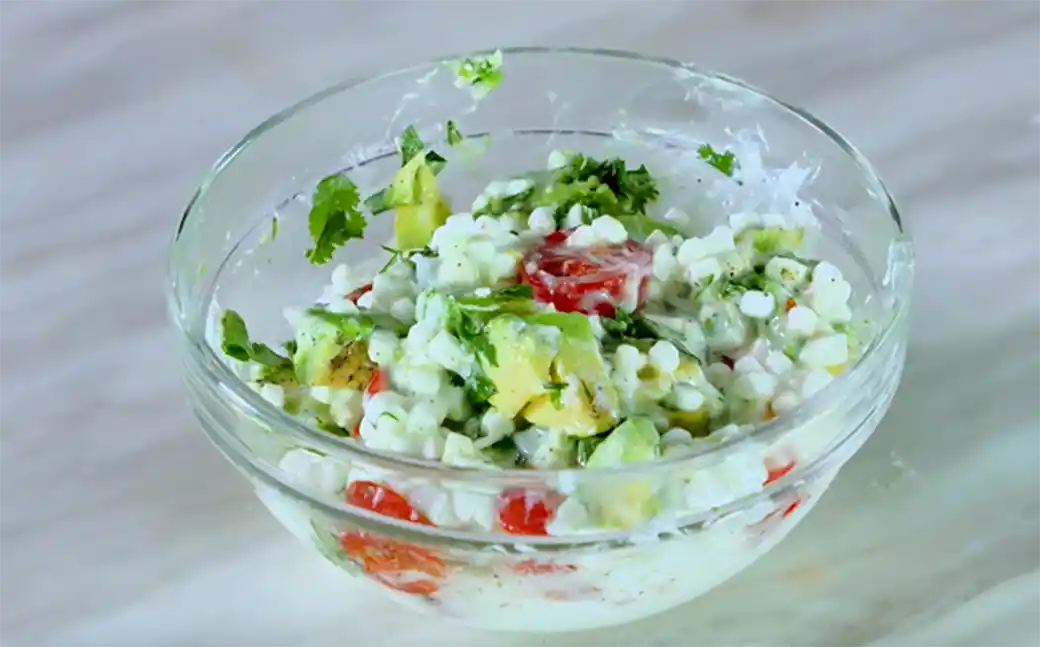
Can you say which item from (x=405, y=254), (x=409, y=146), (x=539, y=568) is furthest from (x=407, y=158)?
(x=539, y=568)

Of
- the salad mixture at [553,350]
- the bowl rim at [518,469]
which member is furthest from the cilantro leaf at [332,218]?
the bowl rim at [518,469]

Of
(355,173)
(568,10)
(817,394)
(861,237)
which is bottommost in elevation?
(817,394)

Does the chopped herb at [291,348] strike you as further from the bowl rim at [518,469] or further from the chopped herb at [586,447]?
the chopped herb at [586,447]

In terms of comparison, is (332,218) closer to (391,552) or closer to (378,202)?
(378,202)

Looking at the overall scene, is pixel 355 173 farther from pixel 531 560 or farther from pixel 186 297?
pixel 531 560

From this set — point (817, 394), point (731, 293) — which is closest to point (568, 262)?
point (731, 293)

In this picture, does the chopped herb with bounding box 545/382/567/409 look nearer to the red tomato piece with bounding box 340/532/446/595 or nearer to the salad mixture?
the salad mixture
